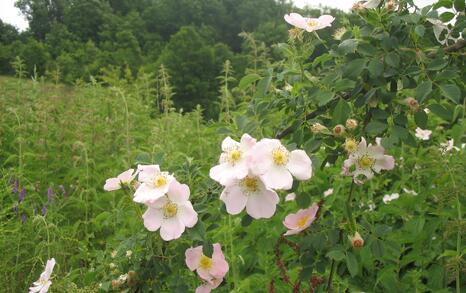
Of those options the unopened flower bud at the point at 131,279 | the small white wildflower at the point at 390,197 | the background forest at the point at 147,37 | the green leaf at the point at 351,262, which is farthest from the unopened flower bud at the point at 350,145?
the background forest at the point at 147,37

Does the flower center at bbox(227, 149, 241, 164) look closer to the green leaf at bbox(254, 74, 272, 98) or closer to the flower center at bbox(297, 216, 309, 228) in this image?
the green leaf at bbox(254, 74, 272, 98)

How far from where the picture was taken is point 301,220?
130 centimetres

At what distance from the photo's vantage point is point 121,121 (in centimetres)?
331

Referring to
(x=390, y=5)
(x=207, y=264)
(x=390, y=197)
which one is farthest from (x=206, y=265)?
(x=390, y=197)

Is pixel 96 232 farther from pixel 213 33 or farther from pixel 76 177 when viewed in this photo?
pixel 213 33

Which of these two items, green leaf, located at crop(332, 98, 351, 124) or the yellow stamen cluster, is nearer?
the yellow stamen cluster

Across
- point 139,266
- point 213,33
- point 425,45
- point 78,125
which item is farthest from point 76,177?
point 213,33

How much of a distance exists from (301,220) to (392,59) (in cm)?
46

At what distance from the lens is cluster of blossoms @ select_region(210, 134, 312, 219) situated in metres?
0.97

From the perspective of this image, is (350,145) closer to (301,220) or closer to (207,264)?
(301,220)

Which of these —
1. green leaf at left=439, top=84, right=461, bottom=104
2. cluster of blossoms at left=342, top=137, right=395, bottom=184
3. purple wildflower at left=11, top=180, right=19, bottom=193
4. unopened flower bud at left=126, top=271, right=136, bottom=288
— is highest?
green leaf at left=439, top=84, right=461, bottom=104

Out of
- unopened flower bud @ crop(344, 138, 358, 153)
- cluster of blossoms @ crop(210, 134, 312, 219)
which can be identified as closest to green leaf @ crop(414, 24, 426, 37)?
unopened flower bud @ crop(344, 138, 358, 153)

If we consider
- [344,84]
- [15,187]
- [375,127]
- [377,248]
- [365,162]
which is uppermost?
[344,84]

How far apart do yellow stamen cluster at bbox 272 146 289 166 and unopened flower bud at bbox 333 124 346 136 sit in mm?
202
